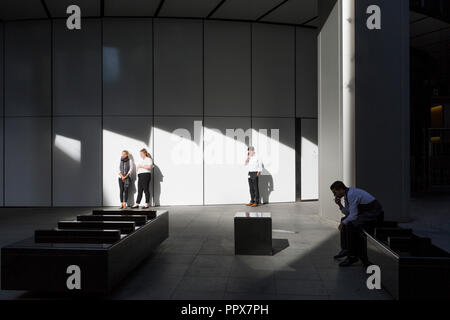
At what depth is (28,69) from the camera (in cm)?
1260

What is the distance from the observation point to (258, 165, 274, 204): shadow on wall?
13453 mm

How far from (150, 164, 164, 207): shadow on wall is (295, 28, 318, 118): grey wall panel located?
564cm

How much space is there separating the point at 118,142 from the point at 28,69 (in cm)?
409

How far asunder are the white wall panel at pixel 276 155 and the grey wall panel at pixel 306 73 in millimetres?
772

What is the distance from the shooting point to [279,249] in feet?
22.7

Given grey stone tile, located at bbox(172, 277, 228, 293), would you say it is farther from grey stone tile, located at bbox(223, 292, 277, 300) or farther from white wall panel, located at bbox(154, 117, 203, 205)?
white wall panel, located at bbox(154, 117, 203, 205)

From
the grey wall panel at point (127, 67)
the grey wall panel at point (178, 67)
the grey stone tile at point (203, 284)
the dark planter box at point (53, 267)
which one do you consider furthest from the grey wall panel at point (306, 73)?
the dark planter box at point (53, 267)

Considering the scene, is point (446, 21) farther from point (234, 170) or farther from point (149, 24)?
point (149, 24)

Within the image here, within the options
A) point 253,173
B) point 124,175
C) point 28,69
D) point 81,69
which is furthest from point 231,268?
point 28,69

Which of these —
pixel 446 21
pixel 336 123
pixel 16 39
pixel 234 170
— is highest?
pixel 446 21

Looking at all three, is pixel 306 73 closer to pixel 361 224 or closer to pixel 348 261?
pixel 361 224

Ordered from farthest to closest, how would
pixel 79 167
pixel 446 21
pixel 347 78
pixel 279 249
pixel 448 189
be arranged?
pixel 448 189 → pixel 446 21 → pixel 79 167 → pixel 347 78 → pixel 279 249

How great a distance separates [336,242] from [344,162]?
2.18 meters

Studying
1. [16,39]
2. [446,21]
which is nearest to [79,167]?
[16,39]
